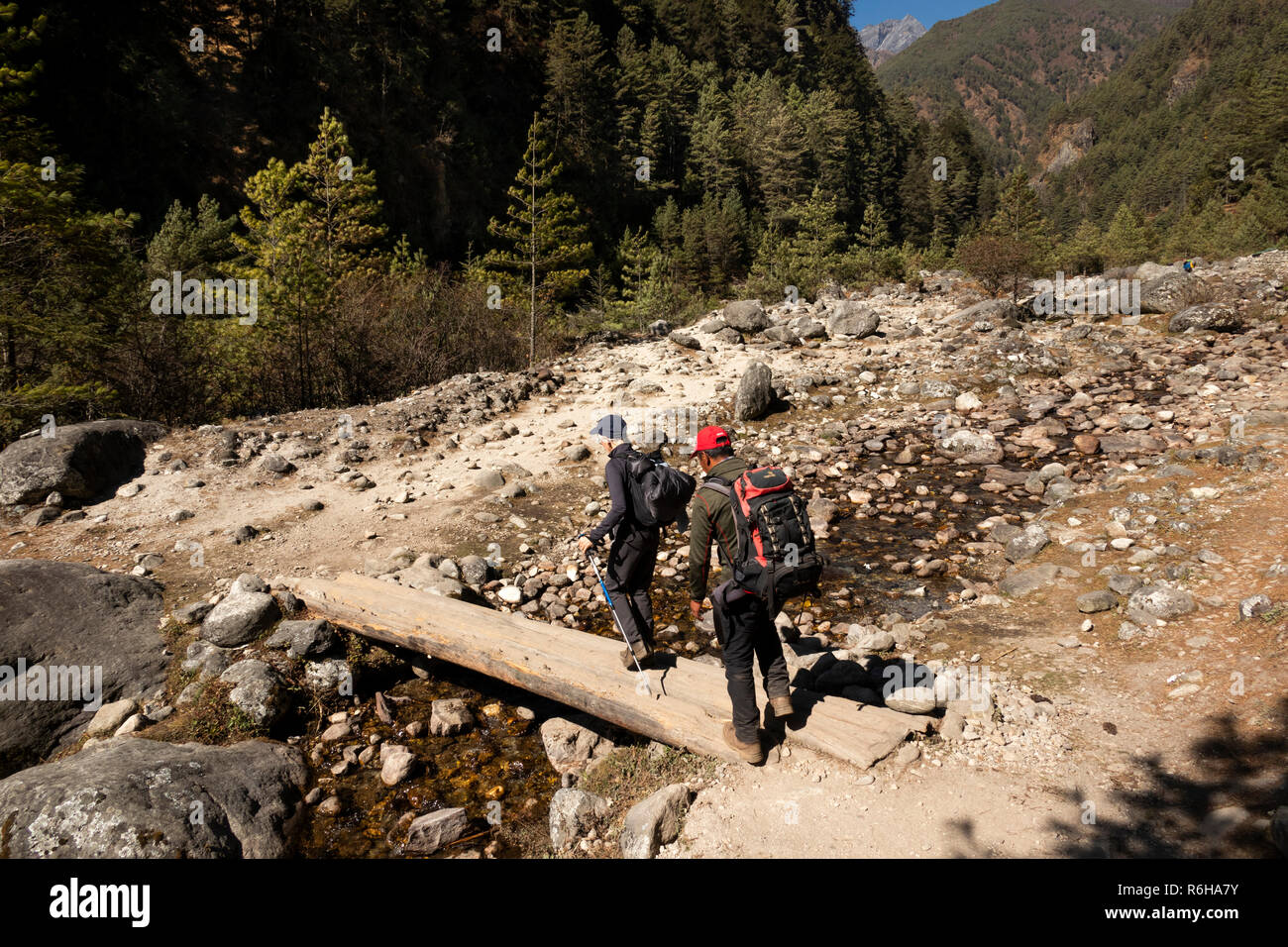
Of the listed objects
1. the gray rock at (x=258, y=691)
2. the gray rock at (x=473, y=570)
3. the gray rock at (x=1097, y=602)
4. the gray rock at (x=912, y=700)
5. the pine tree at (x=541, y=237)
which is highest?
the pine tree at (x=541, y=237)

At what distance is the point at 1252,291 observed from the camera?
1630 cm

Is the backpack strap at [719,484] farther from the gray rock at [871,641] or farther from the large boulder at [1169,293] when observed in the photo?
the large boulder at [1169,293]

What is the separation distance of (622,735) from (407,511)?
208 inches

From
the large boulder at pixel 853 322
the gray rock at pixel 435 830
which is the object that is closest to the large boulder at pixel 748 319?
the large boulder at pixel 853 322

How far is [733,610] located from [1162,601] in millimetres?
4124

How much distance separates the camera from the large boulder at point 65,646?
5141mm

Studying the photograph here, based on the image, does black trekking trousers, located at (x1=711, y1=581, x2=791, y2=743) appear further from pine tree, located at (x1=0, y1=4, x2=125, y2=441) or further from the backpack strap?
pine tree, located at (x1=0, y1=4, x2=125, y2=441)

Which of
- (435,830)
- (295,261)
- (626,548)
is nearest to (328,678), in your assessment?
(435,830)

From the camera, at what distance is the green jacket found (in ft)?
13.7

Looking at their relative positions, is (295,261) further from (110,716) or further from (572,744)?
(572,744)

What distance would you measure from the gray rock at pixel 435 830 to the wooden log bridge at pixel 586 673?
3.60ft

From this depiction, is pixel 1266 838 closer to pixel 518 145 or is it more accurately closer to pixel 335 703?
pixel 335 703
